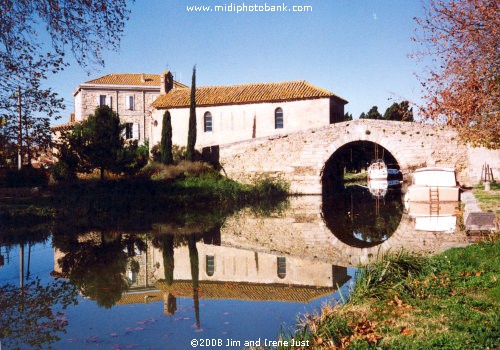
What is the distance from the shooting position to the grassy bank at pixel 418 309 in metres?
4.53

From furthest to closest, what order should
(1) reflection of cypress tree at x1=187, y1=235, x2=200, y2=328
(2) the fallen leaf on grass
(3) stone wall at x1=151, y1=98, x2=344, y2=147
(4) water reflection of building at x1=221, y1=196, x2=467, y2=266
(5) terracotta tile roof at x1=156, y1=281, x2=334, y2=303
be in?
1. (3) stone wall at x1=151, y1=98, x2=344, y2=147
2. (4) water reflection of building at x1=221, y1=196, x2=467, y2=266
3. (5) terracotta tile roof at x1=156, y1=281, x2=334, y2=303
4. (1) reflection of cypress tree at x1=187, y1=235, x2=200, y2=328
5. (2) the fallen leaf on grass

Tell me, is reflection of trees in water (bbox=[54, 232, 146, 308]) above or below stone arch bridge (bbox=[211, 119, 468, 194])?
below

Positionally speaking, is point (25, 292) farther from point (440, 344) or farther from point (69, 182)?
point (69, 182)

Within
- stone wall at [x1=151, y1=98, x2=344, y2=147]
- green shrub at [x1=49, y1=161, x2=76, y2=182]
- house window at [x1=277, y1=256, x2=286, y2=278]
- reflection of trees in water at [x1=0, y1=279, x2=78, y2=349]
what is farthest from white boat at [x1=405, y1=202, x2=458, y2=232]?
green shrub at [x1=49, y1=161, x2=76, y2=182]

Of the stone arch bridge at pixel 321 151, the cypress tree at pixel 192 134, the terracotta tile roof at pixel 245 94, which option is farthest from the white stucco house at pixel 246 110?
the stone arch bridge at pixel 321 151

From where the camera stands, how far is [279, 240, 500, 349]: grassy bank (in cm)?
453

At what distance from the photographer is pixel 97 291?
776 centimetres

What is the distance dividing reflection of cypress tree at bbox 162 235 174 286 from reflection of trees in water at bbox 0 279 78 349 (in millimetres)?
1603

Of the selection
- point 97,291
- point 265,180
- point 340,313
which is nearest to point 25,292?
point 97,291

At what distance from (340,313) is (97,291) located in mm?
4174

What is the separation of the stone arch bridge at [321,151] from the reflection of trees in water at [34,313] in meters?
19.5

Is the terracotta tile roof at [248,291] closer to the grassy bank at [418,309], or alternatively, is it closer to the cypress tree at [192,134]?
the grassy bank at [418,309]

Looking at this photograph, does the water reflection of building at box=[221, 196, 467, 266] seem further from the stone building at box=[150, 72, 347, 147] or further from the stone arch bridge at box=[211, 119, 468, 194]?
the stone building at box=[150, 72, 347, 147]

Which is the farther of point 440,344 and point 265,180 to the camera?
point 265,180
